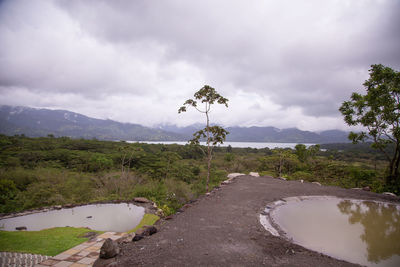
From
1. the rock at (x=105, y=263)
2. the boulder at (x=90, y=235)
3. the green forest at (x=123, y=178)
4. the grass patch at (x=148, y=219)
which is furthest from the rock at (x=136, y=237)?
the green forest at (x=123, y=178)

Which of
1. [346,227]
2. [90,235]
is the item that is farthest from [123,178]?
[346,227]

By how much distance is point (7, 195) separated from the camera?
11633mm

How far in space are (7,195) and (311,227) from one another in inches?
652

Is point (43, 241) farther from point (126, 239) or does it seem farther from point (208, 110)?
point (208, 110)

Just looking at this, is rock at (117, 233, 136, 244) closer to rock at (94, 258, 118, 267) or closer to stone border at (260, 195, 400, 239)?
rock at (94, 258, 118, 267)

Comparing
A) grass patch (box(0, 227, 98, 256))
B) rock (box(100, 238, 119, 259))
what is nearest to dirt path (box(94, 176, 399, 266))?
rock (box(100, 238, 119, 259))

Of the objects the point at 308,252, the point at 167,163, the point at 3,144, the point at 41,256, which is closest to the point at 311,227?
the point at 308,252

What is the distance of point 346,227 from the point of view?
21.3 feet

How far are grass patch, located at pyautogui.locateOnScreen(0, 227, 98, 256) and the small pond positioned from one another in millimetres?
1663

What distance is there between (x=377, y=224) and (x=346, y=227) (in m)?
1.39

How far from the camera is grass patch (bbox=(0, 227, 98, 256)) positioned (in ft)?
16.7

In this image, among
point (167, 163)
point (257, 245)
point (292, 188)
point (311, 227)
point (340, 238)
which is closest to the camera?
point (257, 245)

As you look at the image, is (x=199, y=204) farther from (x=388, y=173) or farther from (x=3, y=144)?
(x=3, y=144)

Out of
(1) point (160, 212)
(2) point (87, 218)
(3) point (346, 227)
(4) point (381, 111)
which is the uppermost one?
(4) point (381, 111)
